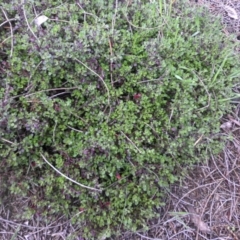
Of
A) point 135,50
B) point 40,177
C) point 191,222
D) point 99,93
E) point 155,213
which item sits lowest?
point 191,222

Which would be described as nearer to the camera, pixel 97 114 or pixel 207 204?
pixel 97 114

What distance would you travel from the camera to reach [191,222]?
197 cm

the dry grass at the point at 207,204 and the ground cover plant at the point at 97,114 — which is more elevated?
the ground cover plant at the point at 97,114

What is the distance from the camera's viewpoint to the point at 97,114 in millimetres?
1777

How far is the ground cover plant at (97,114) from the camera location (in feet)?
5.67

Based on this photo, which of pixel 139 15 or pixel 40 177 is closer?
pixel 40 177

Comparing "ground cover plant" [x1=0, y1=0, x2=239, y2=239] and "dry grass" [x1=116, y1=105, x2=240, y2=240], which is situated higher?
"ground cover plant" [x1=0, y1=0, x2=239, y2=239]

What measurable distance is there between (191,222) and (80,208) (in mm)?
625

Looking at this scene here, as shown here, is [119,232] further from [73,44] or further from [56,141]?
[73,44]

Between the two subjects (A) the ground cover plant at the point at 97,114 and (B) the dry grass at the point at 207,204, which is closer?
(A) the ground cover plant at the point at 97,114

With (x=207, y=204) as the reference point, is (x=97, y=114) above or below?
above

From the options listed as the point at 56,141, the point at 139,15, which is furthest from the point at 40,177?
the point at 139,15

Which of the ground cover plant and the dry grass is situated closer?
the ground cover plant

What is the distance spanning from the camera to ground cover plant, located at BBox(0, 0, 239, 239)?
1728 mm
